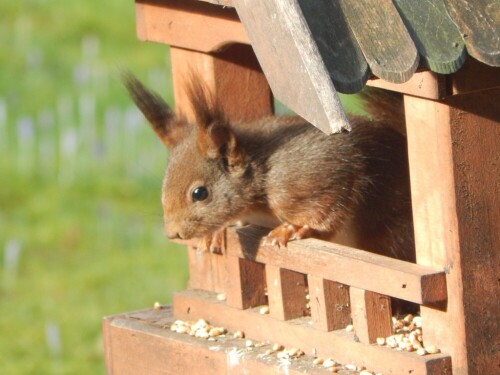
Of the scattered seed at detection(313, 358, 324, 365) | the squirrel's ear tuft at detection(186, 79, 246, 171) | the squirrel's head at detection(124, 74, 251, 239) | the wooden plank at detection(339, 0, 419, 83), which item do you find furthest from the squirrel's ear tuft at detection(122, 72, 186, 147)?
the wooden plank at detection(339, 0, 419, 83)

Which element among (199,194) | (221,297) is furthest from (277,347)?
(199,194)

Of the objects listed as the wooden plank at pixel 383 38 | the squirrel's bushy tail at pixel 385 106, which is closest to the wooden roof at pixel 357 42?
the wooden plank at pixel 383 38

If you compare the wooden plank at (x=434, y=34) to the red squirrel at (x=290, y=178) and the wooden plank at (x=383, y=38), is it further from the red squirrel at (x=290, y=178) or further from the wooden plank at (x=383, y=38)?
the red squirrel at (x=290, y=178)

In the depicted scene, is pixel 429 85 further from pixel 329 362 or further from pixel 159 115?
pixel 159 115

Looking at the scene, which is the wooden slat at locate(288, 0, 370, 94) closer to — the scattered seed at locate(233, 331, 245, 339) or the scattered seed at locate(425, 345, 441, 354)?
the scattered seed at locate(425, 345, 441, 354)

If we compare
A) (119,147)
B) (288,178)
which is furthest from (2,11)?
(288,178)

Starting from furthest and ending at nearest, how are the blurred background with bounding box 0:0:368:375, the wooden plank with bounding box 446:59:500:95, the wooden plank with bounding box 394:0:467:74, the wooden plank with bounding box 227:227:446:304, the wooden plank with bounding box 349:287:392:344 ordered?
1. the blurred background with bounding box 0:0:368:375
2. the wooden plank with bounding box 349:287:392:344
3. the wooden plank with bounding box 227:227:446:304
4. the wooden plank with bounding box 446:59:500:95
5. the wooden plank with bounding box 394:0:467:74
